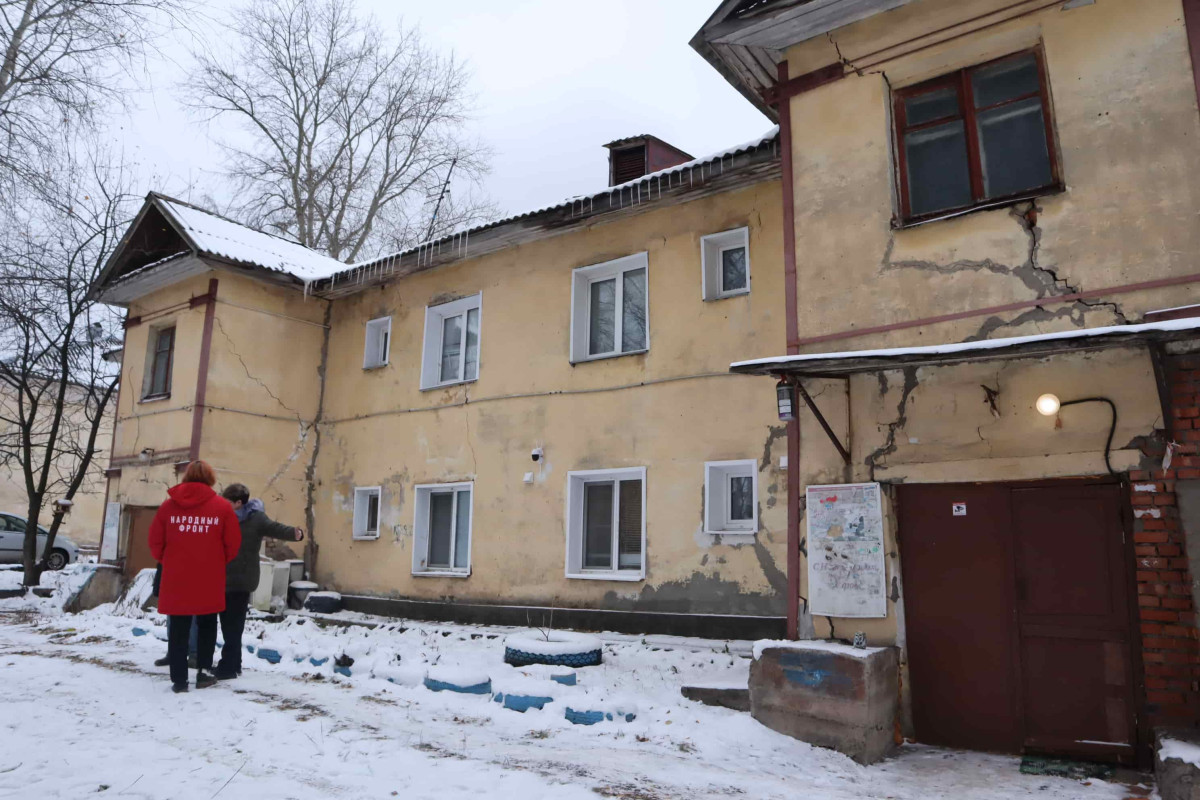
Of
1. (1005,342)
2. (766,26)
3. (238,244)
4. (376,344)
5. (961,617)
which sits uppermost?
(238,244)

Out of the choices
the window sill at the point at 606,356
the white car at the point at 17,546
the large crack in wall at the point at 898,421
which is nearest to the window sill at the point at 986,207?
the large crack in wall at the point at 898,421

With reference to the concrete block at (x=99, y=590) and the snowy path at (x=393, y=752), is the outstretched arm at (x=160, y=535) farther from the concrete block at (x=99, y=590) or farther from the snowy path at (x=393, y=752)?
the concrete block at (x=99, y=590)

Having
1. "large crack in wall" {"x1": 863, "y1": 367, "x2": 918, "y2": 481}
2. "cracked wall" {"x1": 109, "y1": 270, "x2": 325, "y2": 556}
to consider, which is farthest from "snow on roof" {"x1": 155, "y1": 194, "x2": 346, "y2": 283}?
"large crack in wall" {"x1": 863, "y1": 367, "x2": 918, "y2": 481}

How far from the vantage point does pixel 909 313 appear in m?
6.02

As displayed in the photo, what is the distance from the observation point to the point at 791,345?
21.6 feet

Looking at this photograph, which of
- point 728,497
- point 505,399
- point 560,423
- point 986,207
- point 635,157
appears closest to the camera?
point 986,207

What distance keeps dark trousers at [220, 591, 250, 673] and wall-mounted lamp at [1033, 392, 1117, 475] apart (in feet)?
21.1

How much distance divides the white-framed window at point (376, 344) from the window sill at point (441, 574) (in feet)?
11.6

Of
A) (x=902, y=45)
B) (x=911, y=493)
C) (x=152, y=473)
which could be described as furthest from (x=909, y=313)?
(x=152, y=473)

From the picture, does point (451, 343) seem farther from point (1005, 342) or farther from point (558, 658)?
point (1005, 342)

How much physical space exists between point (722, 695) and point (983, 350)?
10.8 ft

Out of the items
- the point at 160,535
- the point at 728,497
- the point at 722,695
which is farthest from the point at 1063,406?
Answer: the point at 160,535

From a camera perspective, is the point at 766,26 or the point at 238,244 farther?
the point at 238,244

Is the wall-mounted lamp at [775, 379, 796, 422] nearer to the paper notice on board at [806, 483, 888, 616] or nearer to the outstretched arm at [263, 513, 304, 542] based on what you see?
the paper notice on board at [806, 483, 888, 616]
